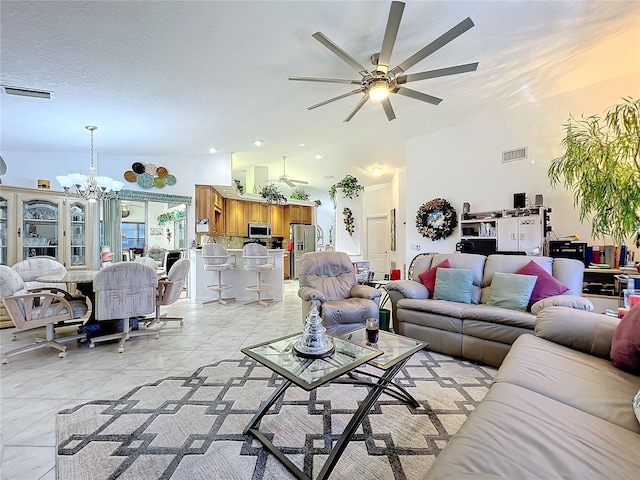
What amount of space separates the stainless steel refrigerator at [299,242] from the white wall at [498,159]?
3845 mm

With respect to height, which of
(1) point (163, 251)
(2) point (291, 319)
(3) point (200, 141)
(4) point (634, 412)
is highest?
(3) point (200, 141)

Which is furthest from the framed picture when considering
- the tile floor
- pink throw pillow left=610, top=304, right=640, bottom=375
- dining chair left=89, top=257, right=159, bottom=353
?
pink throw pillow left=610, top=304, right=640, bottom=375

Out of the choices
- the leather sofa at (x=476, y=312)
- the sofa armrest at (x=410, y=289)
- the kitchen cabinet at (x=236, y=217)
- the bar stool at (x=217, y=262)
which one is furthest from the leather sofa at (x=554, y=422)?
the kitchen cabinet at (x=236, y=217)

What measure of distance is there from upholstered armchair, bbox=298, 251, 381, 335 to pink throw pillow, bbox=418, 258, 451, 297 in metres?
0.61

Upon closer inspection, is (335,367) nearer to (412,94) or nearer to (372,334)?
(372,334)

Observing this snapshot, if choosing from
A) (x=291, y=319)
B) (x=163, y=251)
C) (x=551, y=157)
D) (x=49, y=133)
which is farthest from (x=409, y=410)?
(x=163, y=251)

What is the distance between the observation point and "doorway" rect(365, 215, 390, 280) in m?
8.08

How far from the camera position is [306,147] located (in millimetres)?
6004

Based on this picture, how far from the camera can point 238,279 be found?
575 centimetres

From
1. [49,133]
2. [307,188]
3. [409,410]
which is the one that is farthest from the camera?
[307,188]

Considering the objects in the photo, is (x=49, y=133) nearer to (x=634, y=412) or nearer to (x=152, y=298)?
(x=152, y=298)

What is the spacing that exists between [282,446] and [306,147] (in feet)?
17.8

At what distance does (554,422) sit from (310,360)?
1.13m

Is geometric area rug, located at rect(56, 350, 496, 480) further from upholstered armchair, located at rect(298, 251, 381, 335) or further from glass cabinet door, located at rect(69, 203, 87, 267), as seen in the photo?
glass cabinet door, located at rect(69, 203, 87, 267)
